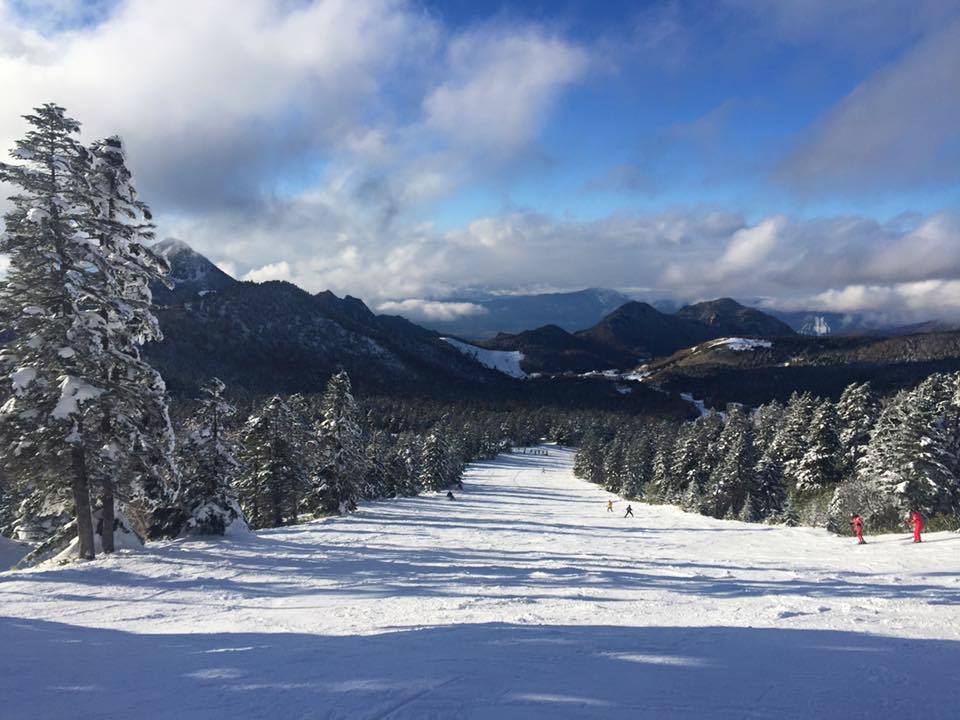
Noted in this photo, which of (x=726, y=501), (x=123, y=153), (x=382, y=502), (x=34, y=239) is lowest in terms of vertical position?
(x=726, y=501)

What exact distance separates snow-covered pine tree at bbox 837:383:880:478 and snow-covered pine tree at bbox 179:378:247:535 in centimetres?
4670

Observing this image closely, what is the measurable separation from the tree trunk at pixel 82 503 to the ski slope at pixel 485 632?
3.54 feet

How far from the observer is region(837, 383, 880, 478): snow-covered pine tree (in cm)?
4719

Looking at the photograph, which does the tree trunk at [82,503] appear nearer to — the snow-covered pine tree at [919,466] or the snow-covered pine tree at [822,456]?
the snow-covered pine tree at [919,466]

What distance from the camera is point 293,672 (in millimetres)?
6809

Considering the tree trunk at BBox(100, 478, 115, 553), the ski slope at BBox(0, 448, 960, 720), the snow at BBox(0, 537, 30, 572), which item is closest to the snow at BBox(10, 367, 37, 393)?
the tree trunk at BBox(100, 478, 115, 553)

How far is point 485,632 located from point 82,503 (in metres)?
12.4

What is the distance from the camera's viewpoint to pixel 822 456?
4766 cm

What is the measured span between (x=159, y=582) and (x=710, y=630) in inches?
463

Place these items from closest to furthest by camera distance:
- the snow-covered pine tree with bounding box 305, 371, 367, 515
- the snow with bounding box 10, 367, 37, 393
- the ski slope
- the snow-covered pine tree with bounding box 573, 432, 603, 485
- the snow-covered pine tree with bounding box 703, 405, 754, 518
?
the ski slope
the snow with bounding box 10, 367, 37, 393
the snow-covered pine tree with bounding box 305, 371, 367, 515
the snow-covered pine tree with bounding box 703, 405, 754, 518
the snow-covered pine tree with bounding box 573, 432, 603, 485

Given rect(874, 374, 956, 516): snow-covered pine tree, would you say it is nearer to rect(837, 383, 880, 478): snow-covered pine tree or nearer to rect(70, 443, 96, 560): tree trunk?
rect(837, 383, 880, 478): snow-covered pine tree

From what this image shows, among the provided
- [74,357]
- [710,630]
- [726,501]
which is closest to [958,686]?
[710,630]

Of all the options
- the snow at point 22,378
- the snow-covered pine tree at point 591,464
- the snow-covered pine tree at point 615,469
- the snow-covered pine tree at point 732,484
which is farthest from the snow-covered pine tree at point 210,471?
the snow-covered pine tree at point 591,464

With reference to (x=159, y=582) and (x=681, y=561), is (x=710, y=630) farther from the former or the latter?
(x=159, y=582)
